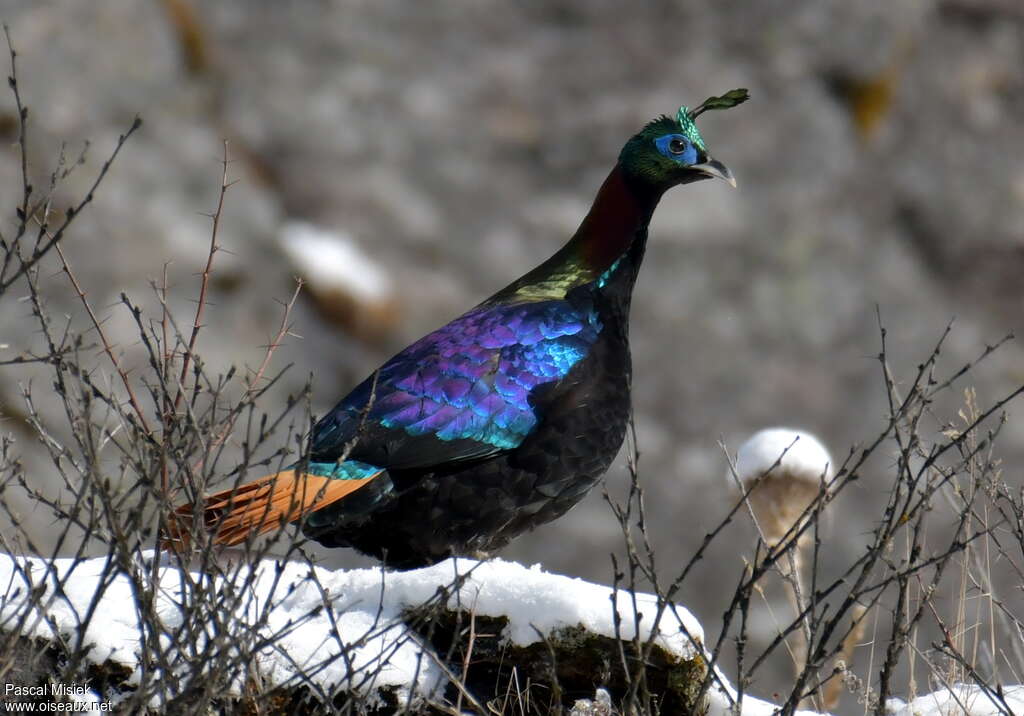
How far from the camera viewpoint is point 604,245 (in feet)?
19.7

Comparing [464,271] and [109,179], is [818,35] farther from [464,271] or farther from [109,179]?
[109,179]

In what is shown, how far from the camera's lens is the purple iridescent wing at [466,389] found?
529cm

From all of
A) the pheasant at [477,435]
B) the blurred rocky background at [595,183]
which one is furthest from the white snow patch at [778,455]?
the blurred rocky background at [595,183]

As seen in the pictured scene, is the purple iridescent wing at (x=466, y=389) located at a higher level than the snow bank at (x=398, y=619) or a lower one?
higher

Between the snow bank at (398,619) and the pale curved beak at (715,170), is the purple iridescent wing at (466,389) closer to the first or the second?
the snow bank at (398,619)

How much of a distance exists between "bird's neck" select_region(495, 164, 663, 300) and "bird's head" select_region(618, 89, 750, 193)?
53mm

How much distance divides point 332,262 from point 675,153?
36.2ft

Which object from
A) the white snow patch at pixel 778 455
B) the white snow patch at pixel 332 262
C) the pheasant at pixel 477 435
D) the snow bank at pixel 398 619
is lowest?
the snow bank at pixel 398 619

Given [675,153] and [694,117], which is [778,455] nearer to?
[675,153]

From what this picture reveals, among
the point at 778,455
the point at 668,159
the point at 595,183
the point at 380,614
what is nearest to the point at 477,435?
the point at 380,614

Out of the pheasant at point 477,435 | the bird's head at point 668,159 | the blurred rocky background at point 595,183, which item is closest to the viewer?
the pheasant at point 477,435

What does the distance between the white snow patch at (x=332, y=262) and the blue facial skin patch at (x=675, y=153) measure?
10.6 meters

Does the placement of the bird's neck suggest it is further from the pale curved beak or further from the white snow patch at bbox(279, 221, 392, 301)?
the white snow patch at bbox(279, 221, 392, 301)

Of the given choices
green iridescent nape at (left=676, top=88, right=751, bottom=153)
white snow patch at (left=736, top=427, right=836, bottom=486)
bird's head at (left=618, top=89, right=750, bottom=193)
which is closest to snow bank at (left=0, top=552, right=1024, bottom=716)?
white snow patch at (left=736, top=427, right=836, bottom=486)
